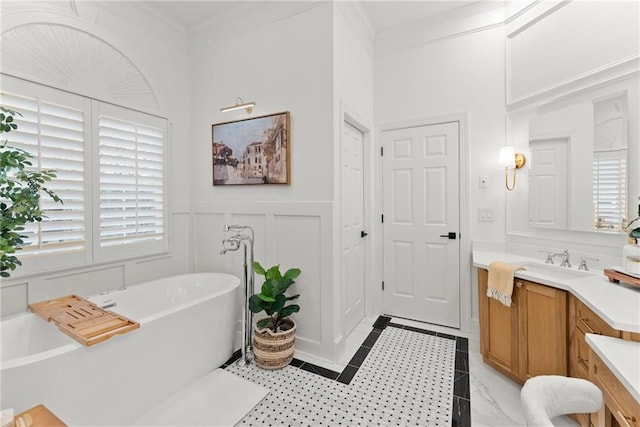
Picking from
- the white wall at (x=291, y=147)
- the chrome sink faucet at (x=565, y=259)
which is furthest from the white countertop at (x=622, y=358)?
the white wall at (x=291, y=147)

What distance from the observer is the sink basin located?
1970mm

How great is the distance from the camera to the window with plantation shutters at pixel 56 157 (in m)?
1.96

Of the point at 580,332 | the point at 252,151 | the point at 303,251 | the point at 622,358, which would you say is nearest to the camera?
the point at 622,358

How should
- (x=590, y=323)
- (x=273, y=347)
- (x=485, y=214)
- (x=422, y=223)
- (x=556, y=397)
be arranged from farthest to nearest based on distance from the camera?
1. (x=422, y=223)
2. (x=485, y=214)
3. (x=273, y=347)
4. (x=590, y=323)
5. (x=556, y=397)

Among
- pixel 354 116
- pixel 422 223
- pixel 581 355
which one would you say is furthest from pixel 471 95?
pixel 581 355

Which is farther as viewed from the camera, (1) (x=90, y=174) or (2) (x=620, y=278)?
(1) (x=90, y=174)

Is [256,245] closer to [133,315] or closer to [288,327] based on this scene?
[288,327]

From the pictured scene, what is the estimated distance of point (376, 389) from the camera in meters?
2.03

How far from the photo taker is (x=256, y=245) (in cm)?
269

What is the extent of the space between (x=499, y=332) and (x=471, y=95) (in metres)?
2.17

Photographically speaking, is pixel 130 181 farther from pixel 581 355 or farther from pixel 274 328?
pixel 581 355

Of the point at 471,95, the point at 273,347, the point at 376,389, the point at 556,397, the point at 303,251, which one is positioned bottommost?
the point at 376,389

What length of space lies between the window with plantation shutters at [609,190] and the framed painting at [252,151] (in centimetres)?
228

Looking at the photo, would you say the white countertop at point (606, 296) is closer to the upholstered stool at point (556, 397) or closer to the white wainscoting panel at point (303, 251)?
the upholstered stool at point (556, 397)
